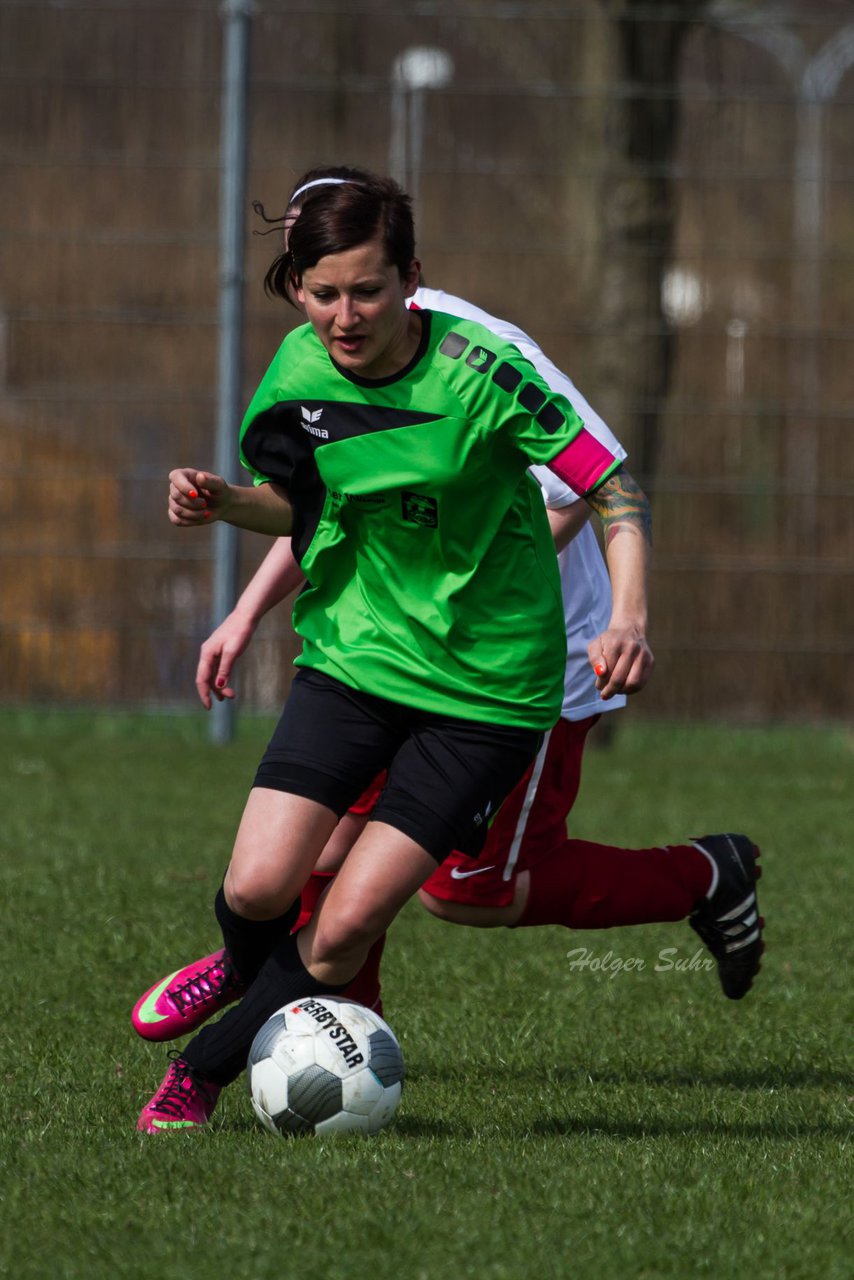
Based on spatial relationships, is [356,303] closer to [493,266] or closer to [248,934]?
[248,934]

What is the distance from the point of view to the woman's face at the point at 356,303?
3693mm

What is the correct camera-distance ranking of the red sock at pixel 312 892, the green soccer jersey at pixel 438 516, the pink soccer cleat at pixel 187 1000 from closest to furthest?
the green soccer jersey at pixel 438 516
the pink soccer cleat at pixel 187 1000
the red sock at pixel 312 892

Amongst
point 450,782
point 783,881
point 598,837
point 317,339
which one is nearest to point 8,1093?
point 450,782

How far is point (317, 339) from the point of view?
3975 millimetres

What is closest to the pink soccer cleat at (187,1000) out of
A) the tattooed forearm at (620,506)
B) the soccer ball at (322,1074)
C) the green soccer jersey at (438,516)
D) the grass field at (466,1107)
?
the grass field at (466,1107)

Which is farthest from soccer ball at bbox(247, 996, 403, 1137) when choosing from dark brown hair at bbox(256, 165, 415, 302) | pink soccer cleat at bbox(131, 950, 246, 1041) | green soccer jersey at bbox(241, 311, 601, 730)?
dark brown hair at bbox(256, 165, 415, 302)

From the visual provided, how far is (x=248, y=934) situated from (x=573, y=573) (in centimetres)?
139

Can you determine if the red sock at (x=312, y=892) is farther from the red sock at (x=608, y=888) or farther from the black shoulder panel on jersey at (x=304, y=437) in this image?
the black shoulder panel on jersey at (x=304, y=437)

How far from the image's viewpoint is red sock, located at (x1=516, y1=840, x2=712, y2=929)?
4633mm

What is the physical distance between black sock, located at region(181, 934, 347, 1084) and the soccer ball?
0.25 feet

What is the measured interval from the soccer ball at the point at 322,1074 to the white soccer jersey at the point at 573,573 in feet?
3.75

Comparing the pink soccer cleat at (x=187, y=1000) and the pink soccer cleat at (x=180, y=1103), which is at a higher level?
the pink soccer cleat at (x=187, y=1000)

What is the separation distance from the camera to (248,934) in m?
4.01

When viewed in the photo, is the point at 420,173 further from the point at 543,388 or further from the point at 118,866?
the point at 543,388
